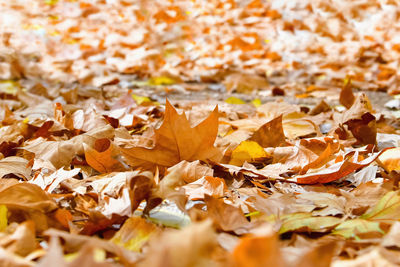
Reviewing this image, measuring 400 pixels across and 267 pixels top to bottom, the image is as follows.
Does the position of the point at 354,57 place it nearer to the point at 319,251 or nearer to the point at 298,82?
the point at 298,82

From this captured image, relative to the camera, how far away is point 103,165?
111cm

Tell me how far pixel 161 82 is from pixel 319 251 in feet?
8.36

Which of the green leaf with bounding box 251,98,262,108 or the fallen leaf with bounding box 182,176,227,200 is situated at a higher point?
the fallen leaf with bounding box 182,176,227,200

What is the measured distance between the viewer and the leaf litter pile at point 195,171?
62 centimetres

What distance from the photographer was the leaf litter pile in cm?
62

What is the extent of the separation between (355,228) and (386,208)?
93 mm

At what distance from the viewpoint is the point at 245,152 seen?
46.5 inches

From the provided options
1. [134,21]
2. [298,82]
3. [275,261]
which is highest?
[275,261]

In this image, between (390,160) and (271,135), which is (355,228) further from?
(271,135)

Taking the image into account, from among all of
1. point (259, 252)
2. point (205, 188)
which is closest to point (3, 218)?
point (205, 188)

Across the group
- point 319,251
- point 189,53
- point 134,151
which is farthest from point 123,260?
point 189,53

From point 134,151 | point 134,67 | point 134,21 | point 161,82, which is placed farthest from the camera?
point 134,21

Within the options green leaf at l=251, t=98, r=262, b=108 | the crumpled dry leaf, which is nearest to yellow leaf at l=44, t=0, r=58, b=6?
green leaf at l=251, t=98, r=262, b=108

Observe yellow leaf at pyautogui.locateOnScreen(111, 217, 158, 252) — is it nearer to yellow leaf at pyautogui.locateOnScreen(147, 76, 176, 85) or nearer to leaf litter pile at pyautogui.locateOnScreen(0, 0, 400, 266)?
leaf litter pile at pyautogui.locateOnScreen(0, 0, 400, 266)
